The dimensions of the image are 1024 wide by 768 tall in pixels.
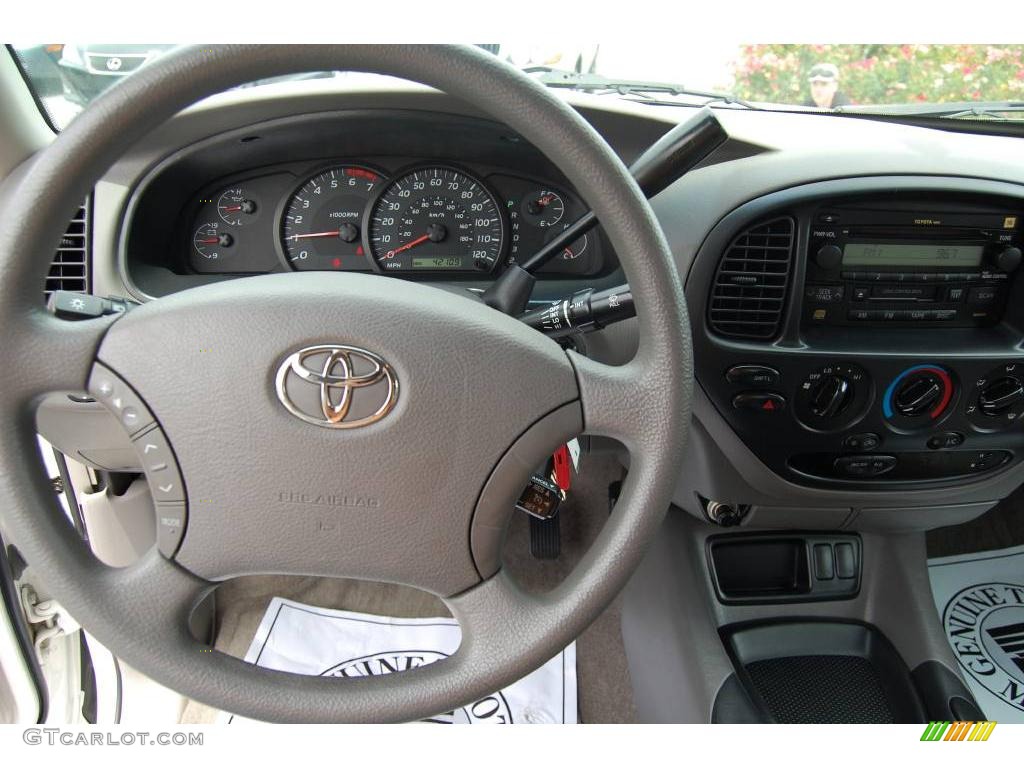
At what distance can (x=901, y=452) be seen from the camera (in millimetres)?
1343

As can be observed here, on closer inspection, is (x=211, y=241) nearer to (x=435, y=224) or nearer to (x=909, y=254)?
(x=435, y=224)

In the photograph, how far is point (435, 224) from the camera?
1344 mm

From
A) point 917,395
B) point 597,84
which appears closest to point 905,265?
point 917,395

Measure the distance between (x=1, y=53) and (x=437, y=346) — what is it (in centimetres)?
93

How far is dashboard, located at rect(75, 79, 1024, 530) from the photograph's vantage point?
1181 millimetres

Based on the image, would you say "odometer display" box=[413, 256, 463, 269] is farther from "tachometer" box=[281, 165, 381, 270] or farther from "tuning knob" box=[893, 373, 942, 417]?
"tuning knob" box=[893, 373, 942, 417]

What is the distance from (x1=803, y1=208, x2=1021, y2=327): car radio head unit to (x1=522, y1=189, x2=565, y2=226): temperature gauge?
1.44 ft

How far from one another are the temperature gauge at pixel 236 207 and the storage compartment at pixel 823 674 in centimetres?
119

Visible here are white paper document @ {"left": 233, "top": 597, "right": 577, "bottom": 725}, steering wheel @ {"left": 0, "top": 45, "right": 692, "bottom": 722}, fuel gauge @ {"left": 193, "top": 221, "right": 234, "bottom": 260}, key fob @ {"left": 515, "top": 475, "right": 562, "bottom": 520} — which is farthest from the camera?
white paper document @ {"left": 233, "top": 597, "right": 577, "bottom": 725}

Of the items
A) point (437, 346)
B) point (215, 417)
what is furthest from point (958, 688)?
point (215, 417)

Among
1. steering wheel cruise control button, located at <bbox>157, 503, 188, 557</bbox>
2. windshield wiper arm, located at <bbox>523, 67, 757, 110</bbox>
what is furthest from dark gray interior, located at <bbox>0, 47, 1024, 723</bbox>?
windshield wiper arm, located at <bbox>523, 67, 757, 110</bbox>

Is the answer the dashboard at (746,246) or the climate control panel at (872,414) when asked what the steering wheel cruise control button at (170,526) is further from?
the climate control panel at (872,414)

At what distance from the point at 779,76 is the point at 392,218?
2.31 feet

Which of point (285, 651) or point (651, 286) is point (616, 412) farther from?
point (285, 651)
